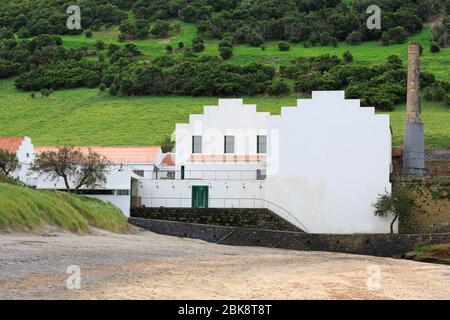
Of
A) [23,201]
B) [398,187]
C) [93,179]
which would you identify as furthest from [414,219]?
[23,201]

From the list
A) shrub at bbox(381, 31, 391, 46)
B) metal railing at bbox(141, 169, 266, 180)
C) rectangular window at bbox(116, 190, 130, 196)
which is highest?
shrub at bbox(381, 31, 391, 46)

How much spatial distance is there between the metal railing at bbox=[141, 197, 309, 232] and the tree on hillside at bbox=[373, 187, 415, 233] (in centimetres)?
545

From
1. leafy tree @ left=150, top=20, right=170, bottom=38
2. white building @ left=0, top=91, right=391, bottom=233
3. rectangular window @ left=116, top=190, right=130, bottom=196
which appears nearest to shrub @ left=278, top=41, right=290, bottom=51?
leafy tree @ left=150, top=20, right=170, bottom=38

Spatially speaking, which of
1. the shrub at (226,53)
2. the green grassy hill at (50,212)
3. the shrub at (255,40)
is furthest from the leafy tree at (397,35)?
the green grassy hill at (50,212)

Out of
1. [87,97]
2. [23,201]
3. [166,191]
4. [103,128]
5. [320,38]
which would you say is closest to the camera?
[23,201]

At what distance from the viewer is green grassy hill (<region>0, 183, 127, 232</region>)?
35250 mm

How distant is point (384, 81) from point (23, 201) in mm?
81422

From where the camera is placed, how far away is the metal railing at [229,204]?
6250cm

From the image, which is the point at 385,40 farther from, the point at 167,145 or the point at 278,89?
the point at 167,145

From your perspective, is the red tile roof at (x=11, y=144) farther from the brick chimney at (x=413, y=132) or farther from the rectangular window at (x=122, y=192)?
the brick chimney at (x=413, y=132)

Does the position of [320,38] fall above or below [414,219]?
above

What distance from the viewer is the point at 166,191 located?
6475 cm

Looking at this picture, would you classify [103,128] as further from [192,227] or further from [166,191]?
[192,227]

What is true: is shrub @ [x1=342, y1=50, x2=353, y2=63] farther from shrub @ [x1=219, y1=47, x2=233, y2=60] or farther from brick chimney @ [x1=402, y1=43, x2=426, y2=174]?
brick chimney @ [x1=402, y1=43, x2=426, y2=174]
